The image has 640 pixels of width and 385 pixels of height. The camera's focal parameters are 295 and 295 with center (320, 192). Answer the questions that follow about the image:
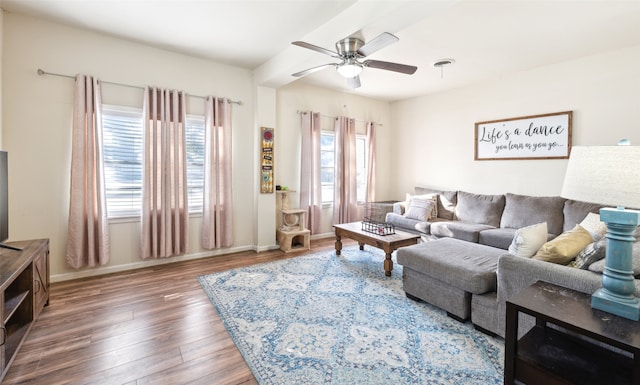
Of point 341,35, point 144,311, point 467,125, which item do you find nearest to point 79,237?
point 144,311

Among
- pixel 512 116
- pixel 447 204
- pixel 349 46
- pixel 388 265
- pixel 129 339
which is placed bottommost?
pixel 129 339

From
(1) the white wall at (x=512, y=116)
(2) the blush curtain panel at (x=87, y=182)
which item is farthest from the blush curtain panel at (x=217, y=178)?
(1) the white wall at (x=512, y=116)

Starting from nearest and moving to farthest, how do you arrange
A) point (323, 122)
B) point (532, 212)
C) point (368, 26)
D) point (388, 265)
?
point (368, 26)
point (388, 265)
point (532, 212)
point (323, 122)

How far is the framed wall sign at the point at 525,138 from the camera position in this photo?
12.6 ft

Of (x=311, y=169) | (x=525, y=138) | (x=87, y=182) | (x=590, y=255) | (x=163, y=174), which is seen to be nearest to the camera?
(x=590, y=255)

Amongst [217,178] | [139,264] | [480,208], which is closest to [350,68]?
[217,178]

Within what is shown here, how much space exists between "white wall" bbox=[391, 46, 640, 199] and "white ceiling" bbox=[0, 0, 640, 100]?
0.26 metres

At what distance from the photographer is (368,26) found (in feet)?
7.98

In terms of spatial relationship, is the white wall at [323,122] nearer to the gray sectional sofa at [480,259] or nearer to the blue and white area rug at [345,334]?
the gray sectional sofa at [480,259]

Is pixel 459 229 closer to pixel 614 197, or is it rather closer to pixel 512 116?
pixel 512 116

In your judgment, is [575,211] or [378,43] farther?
[575,211]

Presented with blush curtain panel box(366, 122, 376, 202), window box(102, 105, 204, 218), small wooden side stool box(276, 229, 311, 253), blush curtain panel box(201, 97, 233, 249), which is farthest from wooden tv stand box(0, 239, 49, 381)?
blush curtain panel box(366, 122, 376, 202)

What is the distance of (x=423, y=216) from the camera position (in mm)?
4465

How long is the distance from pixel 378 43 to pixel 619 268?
6.60 feet
